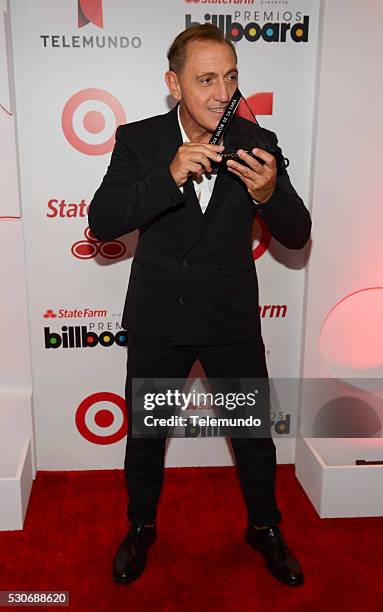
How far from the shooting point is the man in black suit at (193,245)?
2.03 meters

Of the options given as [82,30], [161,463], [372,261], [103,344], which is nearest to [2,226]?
[103,344]

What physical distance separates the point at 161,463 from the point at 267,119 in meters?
1.49

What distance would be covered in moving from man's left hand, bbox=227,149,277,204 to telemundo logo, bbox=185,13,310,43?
37.9 inches

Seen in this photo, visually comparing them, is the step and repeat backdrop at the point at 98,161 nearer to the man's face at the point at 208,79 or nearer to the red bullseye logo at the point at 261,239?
the red bullseye logo at the point at 261,239

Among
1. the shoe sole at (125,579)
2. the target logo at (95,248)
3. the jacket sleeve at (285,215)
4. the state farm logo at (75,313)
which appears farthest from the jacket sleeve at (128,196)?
the shoe sole at (125,579)

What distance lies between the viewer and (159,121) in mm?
2244

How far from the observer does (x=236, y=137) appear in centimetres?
206

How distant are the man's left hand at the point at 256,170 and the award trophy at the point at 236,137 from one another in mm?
38

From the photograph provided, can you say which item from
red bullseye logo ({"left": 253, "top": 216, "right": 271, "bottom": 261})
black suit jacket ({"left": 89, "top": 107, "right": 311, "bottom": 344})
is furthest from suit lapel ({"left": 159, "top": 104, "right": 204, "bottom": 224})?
red bullseye logo ({"left": 253, "top": 216, "right": 271, "bottom": 261})

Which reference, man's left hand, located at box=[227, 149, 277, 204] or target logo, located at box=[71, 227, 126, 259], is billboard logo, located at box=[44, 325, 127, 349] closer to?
target logo, located at box=[71, 227, 126, 259]

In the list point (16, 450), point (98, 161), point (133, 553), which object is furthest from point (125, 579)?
point (98, 161)

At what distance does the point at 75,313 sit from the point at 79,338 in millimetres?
120

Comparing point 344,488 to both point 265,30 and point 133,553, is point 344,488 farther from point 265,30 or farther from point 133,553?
point 265,30

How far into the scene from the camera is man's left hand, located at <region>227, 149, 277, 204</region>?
1.92 metres
